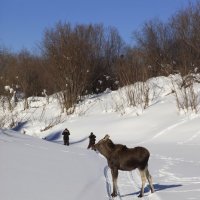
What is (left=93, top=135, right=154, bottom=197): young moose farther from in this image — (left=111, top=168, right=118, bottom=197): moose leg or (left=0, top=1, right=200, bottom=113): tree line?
(left=0, top=1, right=200, bottom=113): tree line

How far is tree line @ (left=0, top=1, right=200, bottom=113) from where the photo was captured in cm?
3397

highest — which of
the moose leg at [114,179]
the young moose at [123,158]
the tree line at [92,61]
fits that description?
the tree line at [92,61]

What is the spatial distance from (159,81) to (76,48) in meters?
7.66

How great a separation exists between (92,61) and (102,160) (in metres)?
27.8

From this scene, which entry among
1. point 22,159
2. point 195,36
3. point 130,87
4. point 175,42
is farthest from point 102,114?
point 22,159

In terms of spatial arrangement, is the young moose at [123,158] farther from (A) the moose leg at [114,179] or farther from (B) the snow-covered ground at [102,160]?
(B) the snow-covered ground at [102,160]

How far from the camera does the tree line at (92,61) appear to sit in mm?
33969

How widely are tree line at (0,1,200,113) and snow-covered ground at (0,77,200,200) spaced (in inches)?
182

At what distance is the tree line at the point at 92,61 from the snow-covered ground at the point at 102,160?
4.63 meters

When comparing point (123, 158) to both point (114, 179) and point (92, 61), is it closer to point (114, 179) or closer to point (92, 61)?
point (114, 179)

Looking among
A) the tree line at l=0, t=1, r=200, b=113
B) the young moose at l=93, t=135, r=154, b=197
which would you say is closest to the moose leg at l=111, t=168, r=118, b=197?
the young moose at l=93, t=135, r=154, b=197

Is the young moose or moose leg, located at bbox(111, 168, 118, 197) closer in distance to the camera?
moose leg, located at bbox(111, 168, 118, 197)

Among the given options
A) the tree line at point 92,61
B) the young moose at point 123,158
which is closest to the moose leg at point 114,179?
the young moose at point 123,158

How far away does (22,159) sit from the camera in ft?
32.0
